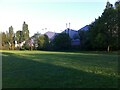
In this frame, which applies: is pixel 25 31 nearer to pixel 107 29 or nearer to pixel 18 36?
pixel 18 36

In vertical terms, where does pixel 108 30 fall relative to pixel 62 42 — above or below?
above

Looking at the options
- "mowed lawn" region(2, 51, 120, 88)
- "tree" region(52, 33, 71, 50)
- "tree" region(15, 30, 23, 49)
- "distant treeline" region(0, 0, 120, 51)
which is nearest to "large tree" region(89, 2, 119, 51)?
"distant treeline" region(0, 0, 120, 51)

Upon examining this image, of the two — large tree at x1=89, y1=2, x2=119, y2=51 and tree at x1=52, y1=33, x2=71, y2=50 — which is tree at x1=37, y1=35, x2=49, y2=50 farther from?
large tree at x1=89, y1=2, x2=119, y2=51

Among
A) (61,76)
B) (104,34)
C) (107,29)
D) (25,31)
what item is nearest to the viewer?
(61,76)

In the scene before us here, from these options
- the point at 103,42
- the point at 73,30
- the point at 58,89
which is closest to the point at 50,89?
the point at 58,89

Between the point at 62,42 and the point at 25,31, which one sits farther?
the point at 25,31

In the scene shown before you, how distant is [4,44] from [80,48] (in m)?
24.2

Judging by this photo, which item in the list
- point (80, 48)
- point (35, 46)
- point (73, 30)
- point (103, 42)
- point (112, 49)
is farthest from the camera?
point (73, 30)

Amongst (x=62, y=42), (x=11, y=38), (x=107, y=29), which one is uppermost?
(x=107, y=29)

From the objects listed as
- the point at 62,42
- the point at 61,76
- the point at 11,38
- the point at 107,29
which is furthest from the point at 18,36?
the point at 61,76

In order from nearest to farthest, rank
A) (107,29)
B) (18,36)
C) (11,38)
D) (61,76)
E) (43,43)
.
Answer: (61,76), (107,29), (43,43), (11,38), (18,36)

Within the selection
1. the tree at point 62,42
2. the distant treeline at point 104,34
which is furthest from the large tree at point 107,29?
the tree at point 62,42

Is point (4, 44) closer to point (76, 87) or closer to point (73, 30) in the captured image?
point (73, 30)

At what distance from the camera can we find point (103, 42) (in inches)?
2141
